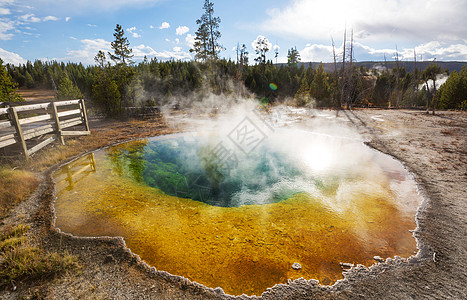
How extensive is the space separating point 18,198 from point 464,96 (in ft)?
150

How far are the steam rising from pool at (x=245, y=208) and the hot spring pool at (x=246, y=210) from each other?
0.03 meters

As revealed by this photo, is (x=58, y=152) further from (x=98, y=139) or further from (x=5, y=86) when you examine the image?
(x=5, y=86)

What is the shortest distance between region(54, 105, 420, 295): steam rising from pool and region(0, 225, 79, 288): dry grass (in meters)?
0.84

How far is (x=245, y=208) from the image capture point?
19.6 feet

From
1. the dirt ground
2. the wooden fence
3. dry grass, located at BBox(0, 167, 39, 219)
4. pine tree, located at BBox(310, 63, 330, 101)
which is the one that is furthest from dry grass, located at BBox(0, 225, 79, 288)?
pine tree, located at BBox(310, 63, 330, 101)

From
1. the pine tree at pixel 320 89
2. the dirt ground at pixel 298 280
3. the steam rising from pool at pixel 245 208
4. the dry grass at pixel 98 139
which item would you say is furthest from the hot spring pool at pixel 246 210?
the pine tree at pixel 320 89

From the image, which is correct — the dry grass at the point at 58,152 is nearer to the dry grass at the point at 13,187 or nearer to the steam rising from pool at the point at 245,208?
the dry grass at the point at 13,187

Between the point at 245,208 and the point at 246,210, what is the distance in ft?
0.39

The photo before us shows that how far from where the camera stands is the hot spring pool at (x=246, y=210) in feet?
13.0

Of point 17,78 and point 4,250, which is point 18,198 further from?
point 17,78

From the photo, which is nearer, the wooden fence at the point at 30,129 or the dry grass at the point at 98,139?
the wooden fence at the point at 30,129

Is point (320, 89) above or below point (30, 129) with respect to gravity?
above

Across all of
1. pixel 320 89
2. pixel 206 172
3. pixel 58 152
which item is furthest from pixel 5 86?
pixel 320 89

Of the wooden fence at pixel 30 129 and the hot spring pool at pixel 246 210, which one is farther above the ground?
the wooden fence at pixel 30 129
